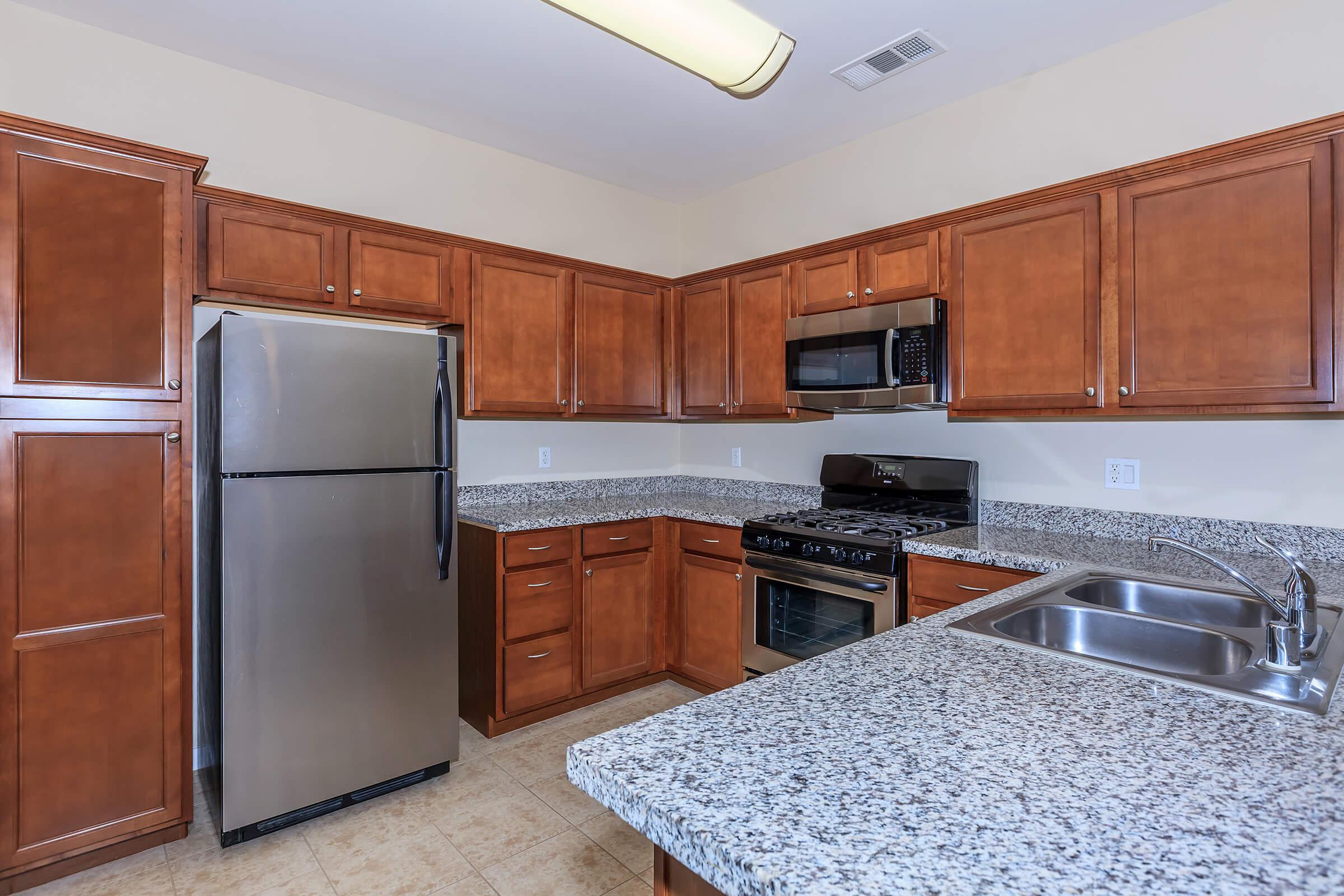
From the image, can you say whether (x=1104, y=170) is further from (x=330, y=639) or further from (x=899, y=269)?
(x=330, y=639)

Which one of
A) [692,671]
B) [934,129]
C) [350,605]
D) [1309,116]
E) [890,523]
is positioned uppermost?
[934,129]

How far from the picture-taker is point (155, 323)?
2143 millimetres

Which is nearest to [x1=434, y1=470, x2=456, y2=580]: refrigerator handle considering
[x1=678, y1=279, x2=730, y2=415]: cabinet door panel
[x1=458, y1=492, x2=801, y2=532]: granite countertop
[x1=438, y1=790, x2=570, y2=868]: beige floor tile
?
[x1=458, y1=492, x2=801, y2=532]: granite countertop

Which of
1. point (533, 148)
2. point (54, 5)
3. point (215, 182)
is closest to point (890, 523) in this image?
point (533, 148)

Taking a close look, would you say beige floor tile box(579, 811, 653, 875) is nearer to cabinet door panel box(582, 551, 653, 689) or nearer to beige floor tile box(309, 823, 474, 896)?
beige floor tile box(309, 823, 474, 896)

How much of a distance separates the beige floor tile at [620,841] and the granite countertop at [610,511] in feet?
3.83

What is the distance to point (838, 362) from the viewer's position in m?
2.99

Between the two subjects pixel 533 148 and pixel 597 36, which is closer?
pixel 597 36

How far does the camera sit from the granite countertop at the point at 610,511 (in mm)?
3029

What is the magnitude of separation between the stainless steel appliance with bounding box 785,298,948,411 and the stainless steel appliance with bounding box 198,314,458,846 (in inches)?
60.3

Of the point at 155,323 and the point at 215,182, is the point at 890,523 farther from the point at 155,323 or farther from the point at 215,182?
the point at 215,182

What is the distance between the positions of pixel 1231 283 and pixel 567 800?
2727 mm

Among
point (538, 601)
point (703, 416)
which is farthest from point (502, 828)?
point (703, 416)

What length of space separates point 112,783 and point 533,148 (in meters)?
3.08
